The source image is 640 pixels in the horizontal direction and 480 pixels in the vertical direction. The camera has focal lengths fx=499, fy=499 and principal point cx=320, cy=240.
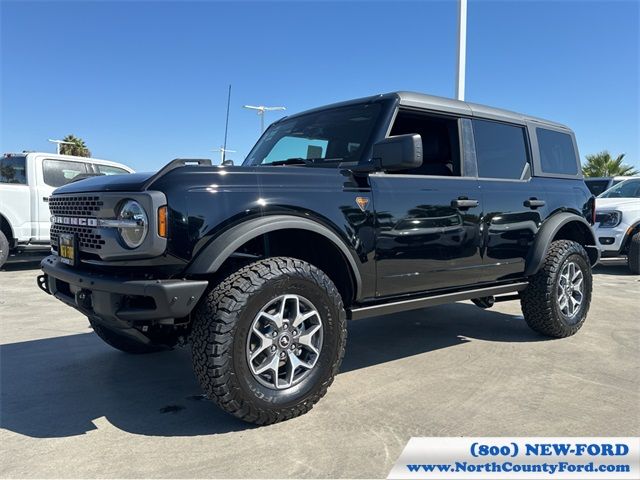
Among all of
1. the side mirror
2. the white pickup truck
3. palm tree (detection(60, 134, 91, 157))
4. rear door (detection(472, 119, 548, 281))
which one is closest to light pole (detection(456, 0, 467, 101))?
rear door (detection(472, 119, 548, 281))

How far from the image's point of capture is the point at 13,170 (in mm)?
8977

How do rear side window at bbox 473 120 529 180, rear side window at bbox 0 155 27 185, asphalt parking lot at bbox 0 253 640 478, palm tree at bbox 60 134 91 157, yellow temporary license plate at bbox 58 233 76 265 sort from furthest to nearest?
palm tree at bbox 60 134 91 157
rear side window at bbox 0 155 27 185
rear side window at bbox 473 120 529 180
yellow temporary license plate at bbox 58 233 76 265
asphalt parking lot at bbox 0 253 640 478

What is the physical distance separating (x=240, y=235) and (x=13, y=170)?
8.20m

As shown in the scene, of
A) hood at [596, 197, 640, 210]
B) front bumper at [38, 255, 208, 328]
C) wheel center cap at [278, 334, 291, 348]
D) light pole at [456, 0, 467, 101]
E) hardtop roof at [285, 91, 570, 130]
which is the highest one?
light pole at [456, 0, 467, 101]

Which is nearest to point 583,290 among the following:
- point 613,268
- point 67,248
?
point 67,248

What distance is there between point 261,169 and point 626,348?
Result: 368cm

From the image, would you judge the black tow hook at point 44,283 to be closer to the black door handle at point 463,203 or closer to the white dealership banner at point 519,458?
the white dealership banner at point 519,458

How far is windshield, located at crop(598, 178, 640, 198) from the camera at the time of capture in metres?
10.2

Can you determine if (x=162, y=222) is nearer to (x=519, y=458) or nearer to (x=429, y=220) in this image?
(x=429, y=220)

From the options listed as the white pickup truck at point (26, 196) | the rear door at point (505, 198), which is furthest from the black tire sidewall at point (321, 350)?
the white pickup truck at point (26, 196)

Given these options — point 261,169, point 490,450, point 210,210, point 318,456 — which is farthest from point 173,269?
point 490,450

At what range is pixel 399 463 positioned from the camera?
7.82 ft

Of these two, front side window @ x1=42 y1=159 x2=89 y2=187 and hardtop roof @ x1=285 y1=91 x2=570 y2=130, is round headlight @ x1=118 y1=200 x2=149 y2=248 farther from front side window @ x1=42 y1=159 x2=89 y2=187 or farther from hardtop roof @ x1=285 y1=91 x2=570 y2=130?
front side window @ x1=42 y1=159 x2=89 y2=187

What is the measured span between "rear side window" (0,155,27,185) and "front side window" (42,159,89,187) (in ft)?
1.14
